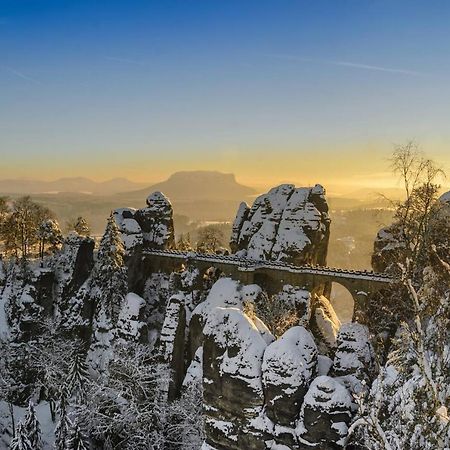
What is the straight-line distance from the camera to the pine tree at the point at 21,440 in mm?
32375

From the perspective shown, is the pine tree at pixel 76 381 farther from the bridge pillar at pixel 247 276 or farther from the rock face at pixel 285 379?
the rock face at pixel 285 379

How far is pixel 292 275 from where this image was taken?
45094 mm

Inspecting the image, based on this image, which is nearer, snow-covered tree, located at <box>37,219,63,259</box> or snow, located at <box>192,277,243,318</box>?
snow, located at <box>192,277,243,318</box>

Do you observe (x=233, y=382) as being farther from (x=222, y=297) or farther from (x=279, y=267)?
(x=279, y=267)

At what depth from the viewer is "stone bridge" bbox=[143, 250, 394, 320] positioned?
4116 centimetres

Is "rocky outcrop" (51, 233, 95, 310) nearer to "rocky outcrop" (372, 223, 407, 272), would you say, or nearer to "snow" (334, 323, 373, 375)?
"snow" (334, 323, 373, 375)

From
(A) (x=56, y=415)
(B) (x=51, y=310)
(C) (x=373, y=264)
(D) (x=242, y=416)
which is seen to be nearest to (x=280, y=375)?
(D) (x=242, y=416)

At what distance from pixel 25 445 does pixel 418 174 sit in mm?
34146

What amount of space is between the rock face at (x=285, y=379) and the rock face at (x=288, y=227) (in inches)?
987

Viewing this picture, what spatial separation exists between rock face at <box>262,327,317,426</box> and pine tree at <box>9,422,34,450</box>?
21.5 meters

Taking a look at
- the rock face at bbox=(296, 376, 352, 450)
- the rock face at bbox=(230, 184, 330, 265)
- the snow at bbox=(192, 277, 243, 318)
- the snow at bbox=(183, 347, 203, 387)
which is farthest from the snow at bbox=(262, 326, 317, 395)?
the rock face at bbox=(230, 184, 330, 265)

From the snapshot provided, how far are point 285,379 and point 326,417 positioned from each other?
247cm

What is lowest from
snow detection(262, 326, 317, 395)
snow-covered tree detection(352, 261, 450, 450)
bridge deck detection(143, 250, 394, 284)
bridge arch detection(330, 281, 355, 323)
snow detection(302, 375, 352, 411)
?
bridge arch detection(330, 281, 355, 323)

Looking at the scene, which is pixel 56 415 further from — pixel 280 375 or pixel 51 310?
pixel 280 375
